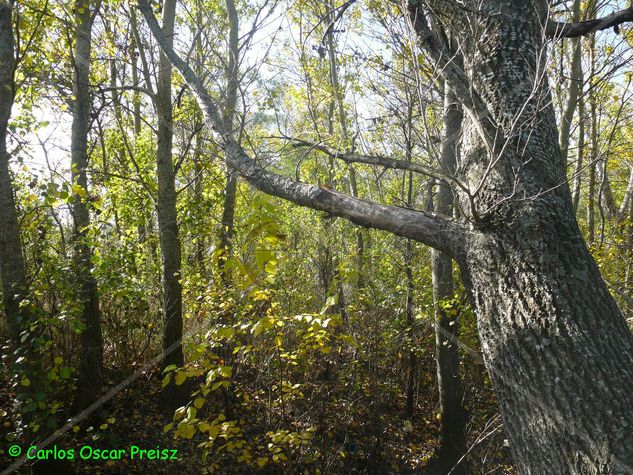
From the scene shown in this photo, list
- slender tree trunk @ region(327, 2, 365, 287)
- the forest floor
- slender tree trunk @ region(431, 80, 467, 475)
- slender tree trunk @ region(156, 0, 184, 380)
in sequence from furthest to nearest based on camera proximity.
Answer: slender tree trunk @ region(327, 2, 365, 287) → slender tree trunk @ region(156, 0, 184, 380) → slender tree trunk @ region(431, 80, 467, 475) → the forest floor

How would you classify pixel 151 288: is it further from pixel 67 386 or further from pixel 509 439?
pixel 509 439

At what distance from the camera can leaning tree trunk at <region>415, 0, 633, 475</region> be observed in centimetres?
151

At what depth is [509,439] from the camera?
175cm

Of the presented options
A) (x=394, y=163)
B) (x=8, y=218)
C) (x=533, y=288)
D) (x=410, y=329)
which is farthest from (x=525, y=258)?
(x=410, y=329)

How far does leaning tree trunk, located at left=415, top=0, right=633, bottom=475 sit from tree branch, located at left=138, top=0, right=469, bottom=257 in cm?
12

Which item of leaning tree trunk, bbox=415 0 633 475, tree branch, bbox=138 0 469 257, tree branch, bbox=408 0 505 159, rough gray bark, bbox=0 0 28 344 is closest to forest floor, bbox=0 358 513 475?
rough gray bark, bbox=0 0 28 344

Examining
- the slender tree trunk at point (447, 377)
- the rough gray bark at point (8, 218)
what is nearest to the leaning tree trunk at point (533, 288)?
the slender tree trunk at point (447, 377)

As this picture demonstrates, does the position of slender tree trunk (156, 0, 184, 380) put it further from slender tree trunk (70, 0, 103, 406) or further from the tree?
the tree

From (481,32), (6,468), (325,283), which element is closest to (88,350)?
(6,468)

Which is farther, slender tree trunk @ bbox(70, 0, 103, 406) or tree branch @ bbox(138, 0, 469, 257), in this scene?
slender tree trunk @ bbox(70, 0, 103, 406)

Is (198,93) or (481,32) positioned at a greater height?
(198,93)

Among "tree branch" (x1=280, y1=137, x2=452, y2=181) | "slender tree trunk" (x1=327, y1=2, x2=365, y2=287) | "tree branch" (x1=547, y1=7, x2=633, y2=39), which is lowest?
"tree branch" (x1=280, y1=137, x2=452, y2=181)

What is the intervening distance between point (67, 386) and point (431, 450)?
4511 mm

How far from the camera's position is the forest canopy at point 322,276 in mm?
1679
